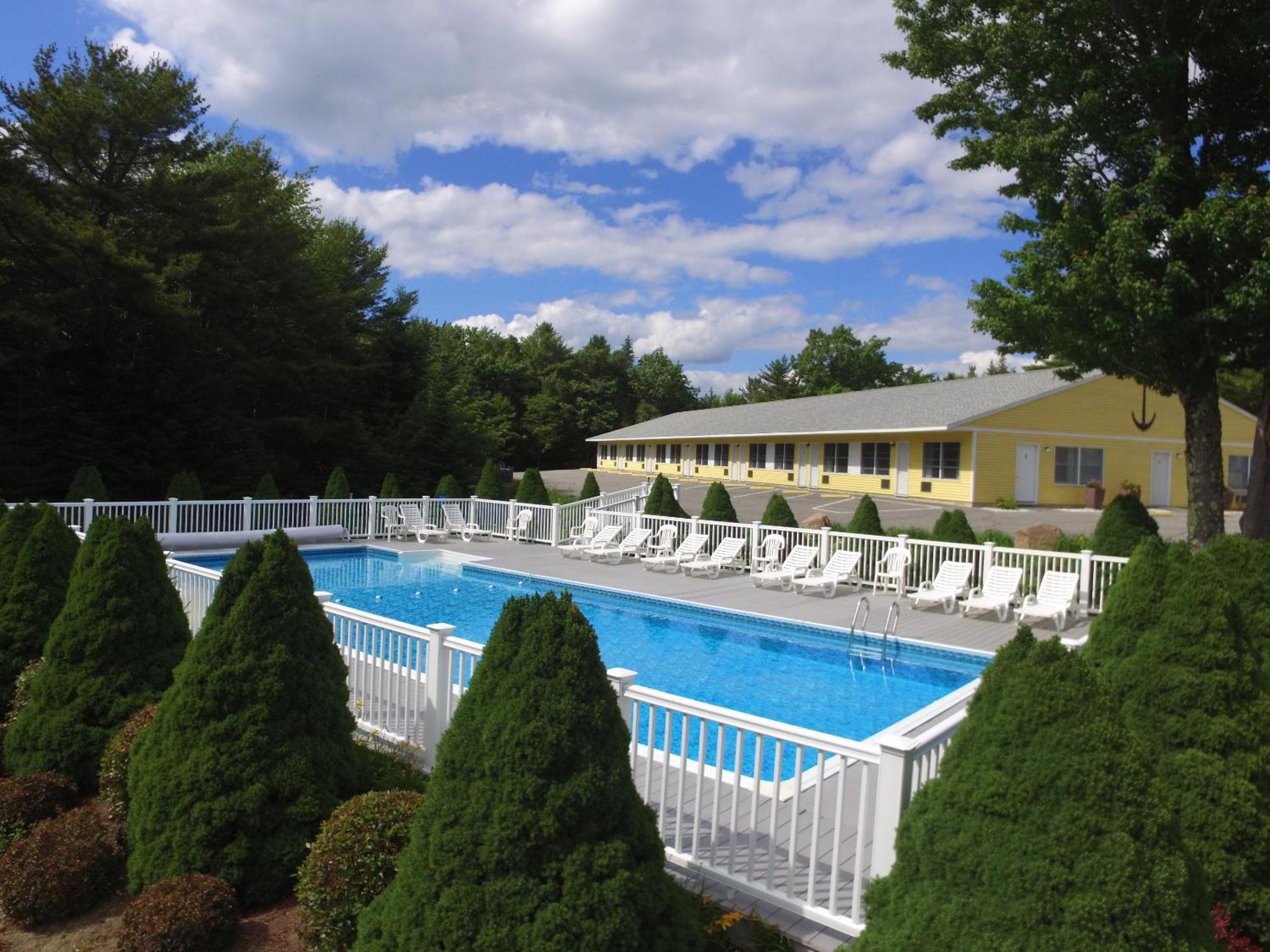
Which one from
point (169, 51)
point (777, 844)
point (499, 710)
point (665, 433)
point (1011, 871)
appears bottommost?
point (777, 844)

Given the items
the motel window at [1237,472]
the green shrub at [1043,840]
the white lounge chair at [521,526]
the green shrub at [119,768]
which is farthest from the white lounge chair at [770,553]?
the motel window at [1237,472]

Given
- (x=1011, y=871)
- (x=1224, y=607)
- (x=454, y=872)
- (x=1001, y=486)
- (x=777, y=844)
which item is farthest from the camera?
(x=1001, y=486)

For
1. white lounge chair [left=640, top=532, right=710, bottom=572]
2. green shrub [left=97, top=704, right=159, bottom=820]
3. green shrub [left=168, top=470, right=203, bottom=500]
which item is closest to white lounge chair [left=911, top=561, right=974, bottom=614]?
white lounge chair [left=640, top=532, right=710, bottom=572]

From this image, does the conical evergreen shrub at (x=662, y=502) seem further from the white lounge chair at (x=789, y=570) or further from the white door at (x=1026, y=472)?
the white door at (x=1026, y=472)

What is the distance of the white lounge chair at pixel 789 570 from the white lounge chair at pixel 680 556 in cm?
152

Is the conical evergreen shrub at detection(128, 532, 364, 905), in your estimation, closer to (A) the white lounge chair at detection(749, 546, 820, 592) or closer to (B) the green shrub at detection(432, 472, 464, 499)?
(A) the white lounge chair at detection(749, 546, 820, 592)

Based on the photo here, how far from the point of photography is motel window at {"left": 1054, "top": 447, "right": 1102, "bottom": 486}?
93.6ft

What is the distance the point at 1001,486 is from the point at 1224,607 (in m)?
25.6

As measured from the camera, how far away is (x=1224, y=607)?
3.67 m

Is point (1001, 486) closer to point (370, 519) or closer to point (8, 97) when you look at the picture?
point (370, 519)

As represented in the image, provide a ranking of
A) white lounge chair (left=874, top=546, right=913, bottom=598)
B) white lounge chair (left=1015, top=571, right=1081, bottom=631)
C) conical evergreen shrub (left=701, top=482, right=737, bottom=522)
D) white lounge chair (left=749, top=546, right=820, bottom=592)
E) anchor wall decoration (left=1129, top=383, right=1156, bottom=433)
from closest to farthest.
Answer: white lounge chair (left=1015, top=571, right=1081, bottom=631), white lounge chair (left=874, top=546, right=913, bottom=598), white lounge chair (left=749, top=546, right=820, bottom=592), conical evergreen shrub (left=701, top=482, right=737, bottom=522), anchor wall decoration (left=1129, top=383, right=1156, bottom=433)

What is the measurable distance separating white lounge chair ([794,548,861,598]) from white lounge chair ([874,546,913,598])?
392 mm

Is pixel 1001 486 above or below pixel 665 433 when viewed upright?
below

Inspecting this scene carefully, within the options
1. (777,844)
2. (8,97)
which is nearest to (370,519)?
(8,97)
